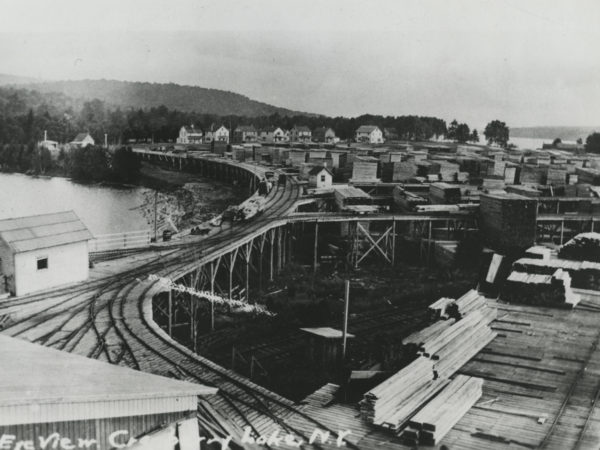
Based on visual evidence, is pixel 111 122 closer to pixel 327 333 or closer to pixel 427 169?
pixel 427 169

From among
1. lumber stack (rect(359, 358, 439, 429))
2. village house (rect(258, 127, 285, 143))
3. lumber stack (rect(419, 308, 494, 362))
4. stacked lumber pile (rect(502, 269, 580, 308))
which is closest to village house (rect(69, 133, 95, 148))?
village house (rect(258, 127, 285, 143))

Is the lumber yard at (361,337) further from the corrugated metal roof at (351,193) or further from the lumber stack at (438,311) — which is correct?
the corrugated metal roof at (351,193)

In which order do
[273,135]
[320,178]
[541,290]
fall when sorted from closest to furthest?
1. [541,290]
2. [320,178]
3. [273,135]

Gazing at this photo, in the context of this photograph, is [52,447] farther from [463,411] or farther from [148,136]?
[148,136]

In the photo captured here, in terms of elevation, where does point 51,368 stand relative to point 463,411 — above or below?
above

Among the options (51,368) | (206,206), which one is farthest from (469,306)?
(206,206)

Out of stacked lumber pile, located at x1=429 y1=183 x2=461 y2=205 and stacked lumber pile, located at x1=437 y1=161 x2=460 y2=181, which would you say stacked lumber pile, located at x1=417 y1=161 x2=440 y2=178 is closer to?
stacked lumber pile, located at x1=437 y1=161 x2=460 y2=181

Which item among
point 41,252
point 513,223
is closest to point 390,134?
point 513,223
